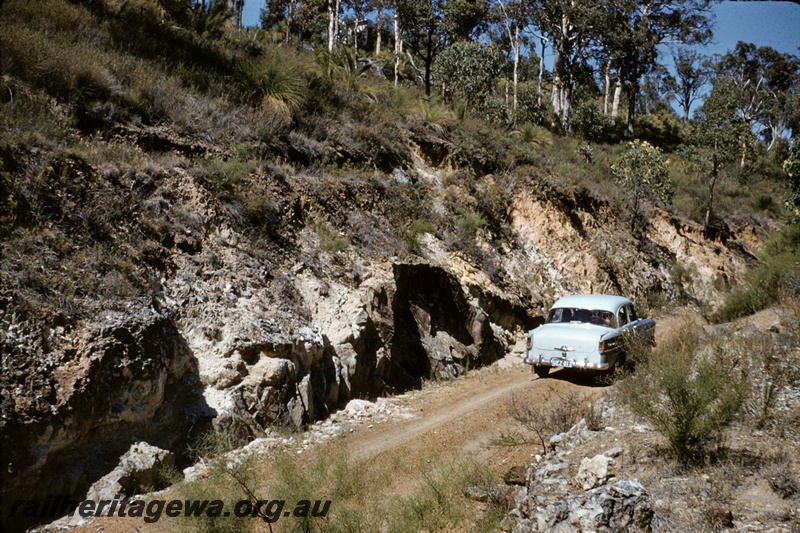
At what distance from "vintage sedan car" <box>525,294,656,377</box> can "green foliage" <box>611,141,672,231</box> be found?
12001 millimetres

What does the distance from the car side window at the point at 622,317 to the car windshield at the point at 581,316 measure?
0.75ft

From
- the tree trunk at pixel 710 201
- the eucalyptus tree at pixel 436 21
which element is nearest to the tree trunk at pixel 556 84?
the eucalyptus tree at pixel 436 21

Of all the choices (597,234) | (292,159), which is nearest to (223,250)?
(292,159)

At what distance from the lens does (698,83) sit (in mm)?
46781

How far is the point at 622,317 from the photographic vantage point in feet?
34.4

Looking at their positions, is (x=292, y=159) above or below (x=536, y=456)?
above

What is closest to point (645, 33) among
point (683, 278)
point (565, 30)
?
point (565, 30)

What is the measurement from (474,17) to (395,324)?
82.8 ft

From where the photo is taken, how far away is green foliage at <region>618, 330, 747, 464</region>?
5379 mm

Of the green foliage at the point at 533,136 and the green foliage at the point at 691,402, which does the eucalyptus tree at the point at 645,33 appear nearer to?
the green foliage at the point at 533,136

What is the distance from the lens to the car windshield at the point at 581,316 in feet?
33.4

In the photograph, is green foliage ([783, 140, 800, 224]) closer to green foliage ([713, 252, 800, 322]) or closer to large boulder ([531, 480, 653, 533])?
green foliage ([713, 252, 800, 322])

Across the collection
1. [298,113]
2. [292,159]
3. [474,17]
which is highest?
[474,17]

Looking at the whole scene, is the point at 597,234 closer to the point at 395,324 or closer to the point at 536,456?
the point at 395,324
